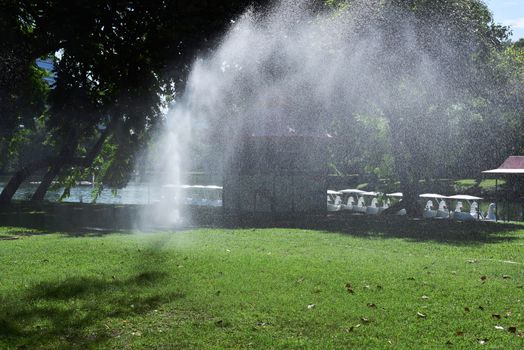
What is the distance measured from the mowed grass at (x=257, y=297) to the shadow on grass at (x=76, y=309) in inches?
0.7

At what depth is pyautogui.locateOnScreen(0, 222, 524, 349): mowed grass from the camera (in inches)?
267

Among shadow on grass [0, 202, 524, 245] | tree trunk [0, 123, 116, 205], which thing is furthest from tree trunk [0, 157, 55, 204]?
shadow on grass [0, 202, 524, 245]

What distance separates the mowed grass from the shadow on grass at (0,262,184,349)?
0.02 metres

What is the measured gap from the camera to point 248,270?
35.0 ft

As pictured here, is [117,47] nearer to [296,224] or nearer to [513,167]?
[296,224]

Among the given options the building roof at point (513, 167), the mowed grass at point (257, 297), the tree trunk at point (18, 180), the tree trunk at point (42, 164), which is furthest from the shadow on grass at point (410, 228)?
the tree trunk at point (18, 180)

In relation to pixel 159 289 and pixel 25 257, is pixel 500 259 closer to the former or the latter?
pixel 159 289

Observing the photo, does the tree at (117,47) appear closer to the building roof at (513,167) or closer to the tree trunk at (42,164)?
the tree trunk at (42,164)

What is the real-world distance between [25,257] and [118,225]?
8963mm

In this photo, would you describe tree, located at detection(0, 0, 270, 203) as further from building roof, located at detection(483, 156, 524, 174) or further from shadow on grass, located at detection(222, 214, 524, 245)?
building roof, located at detection(483, 156, 524, 174)

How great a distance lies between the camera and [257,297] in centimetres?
857

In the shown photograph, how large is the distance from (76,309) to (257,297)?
7.06 ft

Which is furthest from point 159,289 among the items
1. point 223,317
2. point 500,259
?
point 500,259

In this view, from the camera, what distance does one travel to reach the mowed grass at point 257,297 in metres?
6.78
